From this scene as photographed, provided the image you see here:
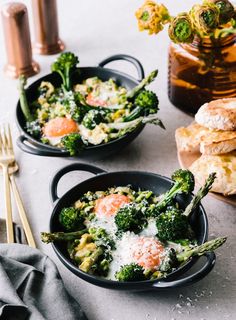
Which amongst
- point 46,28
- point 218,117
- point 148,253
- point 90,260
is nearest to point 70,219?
point 90,260

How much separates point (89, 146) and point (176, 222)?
624 millimetres

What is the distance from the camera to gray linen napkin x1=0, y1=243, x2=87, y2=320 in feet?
6.14

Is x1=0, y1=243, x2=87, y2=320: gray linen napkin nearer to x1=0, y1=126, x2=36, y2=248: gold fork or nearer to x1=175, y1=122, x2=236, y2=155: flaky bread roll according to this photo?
x1=0, y1=126, x2=36, y2=248: gold fork

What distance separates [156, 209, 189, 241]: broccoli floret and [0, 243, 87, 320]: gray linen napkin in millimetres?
369

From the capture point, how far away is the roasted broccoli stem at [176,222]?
2018 millimetres

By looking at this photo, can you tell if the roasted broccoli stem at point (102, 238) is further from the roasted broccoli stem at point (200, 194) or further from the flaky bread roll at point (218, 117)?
the flaky bread roll at point (218, 117)

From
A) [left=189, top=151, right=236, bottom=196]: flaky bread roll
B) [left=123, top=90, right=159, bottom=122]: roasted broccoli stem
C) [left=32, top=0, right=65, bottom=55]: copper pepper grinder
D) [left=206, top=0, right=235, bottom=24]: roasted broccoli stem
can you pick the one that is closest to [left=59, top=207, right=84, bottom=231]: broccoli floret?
[left=189, top=151, right=236, bottom=196]: flaky bread roll

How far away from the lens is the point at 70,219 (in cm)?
210

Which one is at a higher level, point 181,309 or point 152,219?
point 152,219

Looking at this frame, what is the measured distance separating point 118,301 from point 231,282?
40cm

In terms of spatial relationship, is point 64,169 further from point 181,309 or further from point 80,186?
point 181,309

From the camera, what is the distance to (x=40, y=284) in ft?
6.58

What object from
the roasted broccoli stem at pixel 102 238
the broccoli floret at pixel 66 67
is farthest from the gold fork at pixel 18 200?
the broccoli floret at pixel 66 67

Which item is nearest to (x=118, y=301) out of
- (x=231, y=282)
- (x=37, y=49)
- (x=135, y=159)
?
(x=231, y=282)
